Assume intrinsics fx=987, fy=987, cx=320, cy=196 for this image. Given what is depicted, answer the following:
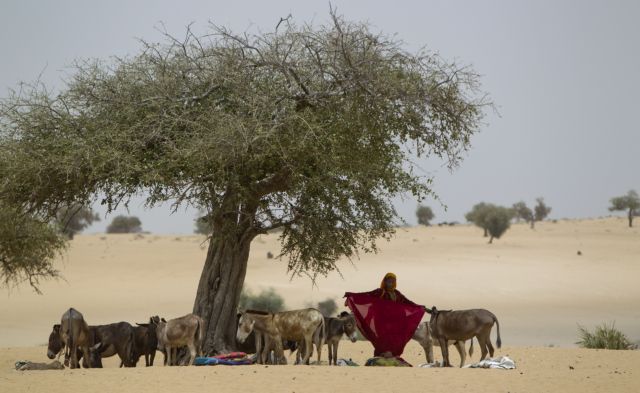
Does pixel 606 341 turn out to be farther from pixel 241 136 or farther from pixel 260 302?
pixel 260 302

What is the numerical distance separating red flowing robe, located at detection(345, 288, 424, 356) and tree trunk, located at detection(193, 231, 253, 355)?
3.30 meters

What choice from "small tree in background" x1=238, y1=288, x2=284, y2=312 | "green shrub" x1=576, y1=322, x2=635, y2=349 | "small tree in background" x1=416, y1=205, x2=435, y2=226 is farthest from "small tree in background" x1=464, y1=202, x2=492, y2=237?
"green shrub" x1=576, y1=322, x2=635, y2=349

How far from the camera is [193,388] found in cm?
1534

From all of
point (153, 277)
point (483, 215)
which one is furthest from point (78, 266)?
point (483, 215)

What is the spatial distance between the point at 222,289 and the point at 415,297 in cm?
3622

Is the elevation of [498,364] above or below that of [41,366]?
below

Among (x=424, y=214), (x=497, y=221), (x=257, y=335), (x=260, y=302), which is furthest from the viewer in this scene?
(x=424, y=214)

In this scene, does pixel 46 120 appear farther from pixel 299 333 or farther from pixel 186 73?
pixel 299 333

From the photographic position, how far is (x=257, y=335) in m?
20.1

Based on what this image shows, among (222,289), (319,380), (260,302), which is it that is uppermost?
(222,289)

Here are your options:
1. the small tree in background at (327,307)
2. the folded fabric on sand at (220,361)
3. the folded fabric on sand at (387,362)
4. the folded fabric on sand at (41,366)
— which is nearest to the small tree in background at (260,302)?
the small tree in background at (327,307)

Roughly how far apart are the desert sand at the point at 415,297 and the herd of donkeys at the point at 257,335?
143 centimetres

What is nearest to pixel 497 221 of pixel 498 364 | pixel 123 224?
pixel 123 224

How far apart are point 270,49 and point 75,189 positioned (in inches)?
214
